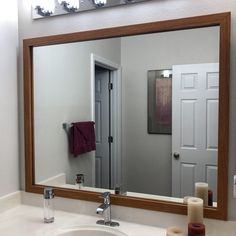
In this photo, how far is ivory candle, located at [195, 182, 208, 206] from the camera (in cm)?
120

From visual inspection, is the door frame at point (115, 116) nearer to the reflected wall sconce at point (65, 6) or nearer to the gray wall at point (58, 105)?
the gray wall at point (58, 105)

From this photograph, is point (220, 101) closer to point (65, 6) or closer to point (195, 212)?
point (195, 212)

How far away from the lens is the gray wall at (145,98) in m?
Answer: 1.25

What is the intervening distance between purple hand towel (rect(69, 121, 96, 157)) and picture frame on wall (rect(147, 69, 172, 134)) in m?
0.33

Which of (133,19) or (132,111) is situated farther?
(132,111)

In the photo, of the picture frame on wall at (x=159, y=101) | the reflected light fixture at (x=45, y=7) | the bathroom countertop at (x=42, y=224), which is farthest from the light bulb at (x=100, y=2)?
the bathroom countertop at (x=42, y=224)

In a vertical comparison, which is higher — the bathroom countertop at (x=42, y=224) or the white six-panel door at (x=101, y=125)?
the white six-panel door at (x=101, y=125)

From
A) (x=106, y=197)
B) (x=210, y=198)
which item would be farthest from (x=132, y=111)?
(x=210, y=198)

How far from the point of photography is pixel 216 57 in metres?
1.15

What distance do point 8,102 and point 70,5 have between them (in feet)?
2.05

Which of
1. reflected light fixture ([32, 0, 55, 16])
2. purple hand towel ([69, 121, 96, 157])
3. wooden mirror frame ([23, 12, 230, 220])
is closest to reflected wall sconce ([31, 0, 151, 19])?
reflected light fixture ([32, 0, 55, 16])

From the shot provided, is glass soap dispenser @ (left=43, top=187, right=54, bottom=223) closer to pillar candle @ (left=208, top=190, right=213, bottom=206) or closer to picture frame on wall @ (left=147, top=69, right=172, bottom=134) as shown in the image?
picture frame on wall @ (left=147, top=69, right=172, bottom=134)

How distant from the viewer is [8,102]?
150 centimetres

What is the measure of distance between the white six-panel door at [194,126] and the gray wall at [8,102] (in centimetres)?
89
